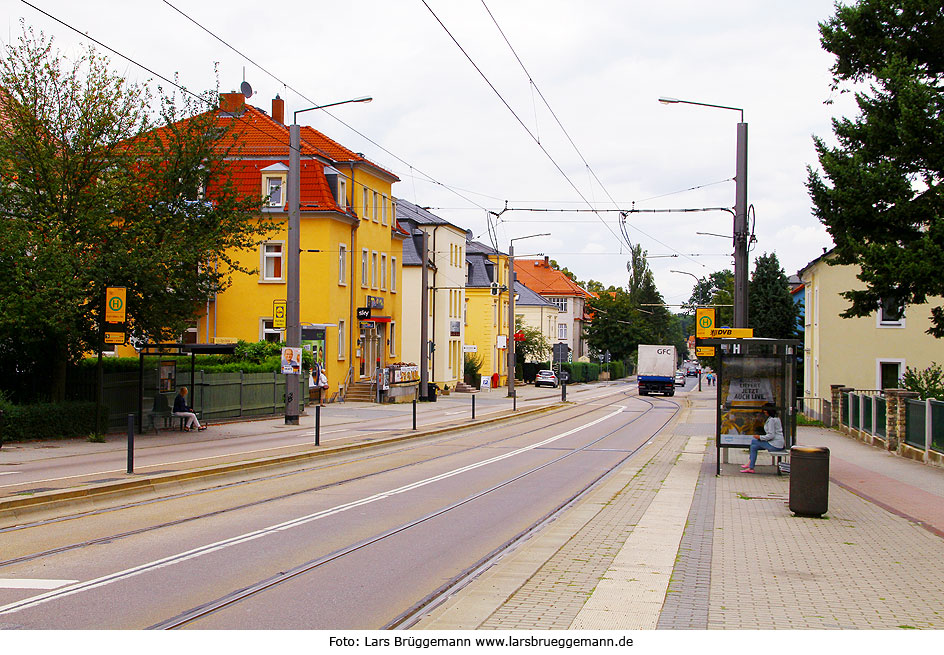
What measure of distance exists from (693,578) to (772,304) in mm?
49396

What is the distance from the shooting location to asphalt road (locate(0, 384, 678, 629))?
705 centimetres

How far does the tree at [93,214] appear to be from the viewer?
2006cm

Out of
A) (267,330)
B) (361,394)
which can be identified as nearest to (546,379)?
(361,394)

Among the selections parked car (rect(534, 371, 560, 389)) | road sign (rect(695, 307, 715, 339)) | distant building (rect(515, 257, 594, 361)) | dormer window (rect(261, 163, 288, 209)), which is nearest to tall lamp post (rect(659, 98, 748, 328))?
road sign (rect(695, 307, 715, 339))

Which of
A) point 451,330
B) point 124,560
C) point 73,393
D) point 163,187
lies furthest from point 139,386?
point 451,330

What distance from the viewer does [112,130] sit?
21.9m

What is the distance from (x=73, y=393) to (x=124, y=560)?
16.1 metres

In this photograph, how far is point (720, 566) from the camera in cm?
874

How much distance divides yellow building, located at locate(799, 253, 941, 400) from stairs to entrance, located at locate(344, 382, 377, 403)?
20.4 meters

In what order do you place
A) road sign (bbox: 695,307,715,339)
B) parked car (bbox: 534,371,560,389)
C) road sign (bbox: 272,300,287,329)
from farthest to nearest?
parked car (bbox: 534,371,560,389), road sign (bbox: 272,300,287,329), road sign (bbox: 695,307,715,339)

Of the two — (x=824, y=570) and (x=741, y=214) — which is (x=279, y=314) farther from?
(x=824, y=570)

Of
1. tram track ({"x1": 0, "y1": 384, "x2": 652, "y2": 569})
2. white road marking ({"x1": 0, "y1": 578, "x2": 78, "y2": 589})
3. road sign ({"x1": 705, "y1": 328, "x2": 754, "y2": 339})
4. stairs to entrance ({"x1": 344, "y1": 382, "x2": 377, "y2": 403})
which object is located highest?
road sign ({"x1": 705, "y1": 328, "x2": 754, "y2": 339})

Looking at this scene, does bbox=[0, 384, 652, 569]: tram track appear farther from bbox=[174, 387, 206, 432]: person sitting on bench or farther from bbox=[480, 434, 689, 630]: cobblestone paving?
bbox=[174, 387, 206, 432]: person sitting on bench
